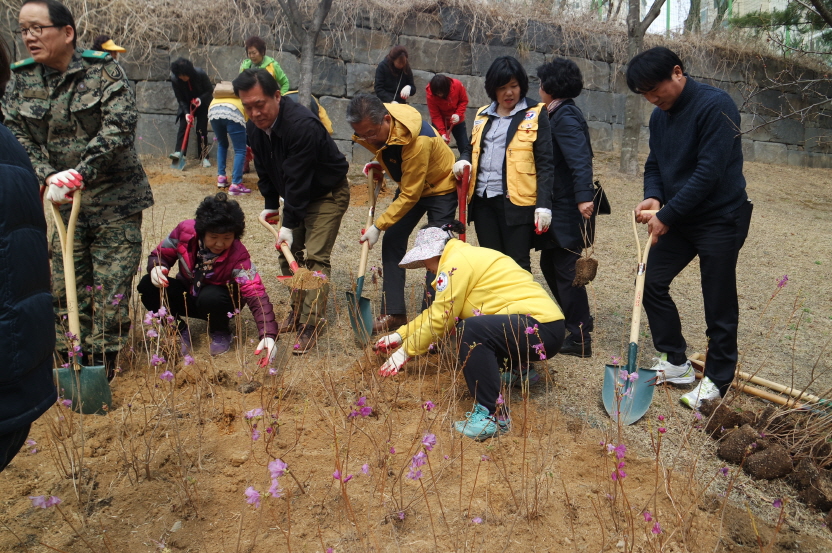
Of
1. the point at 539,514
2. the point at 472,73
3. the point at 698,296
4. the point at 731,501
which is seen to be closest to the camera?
the point at 539,514

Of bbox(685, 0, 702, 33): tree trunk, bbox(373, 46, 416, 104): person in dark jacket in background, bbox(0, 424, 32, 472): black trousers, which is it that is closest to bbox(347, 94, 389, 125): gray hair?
bbox(0, 424, 32, 472): black trousers

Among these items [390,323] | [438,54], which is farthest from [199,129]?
[390,323]

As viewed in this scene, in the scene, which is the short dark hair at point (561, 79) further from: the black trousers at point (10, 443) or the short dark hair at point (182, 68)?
the short dark hair at point (182, 68)

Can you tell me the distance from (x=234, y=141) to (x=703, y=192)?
20.3 ft

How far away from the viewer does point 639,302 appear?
3162 mm

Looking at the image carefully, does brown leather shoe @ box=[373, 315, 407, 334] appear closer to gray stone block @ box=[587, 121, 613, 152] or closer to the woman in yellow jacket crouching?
the woman in yellow jacket crouching

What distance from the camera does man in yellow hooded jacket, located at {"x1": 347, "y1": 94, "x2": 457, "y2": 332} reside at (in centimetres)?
375

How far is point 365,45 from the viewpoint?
33.6 feet

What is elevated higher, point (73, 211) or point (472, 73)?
point (472, 73)

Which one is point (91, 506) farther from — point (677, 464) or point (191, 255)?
point (677, 464)

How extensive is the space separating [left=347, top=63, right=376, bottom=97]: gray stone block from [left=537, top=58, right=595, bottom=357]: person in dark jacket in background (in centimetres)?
660

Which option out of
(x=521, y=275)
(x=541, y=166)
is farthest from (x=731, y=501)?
(x=541, y=166)

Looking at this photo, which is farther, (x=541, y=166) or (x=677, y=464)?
(x=541, y=166)

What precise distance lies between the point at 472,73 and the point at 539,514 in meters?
9.46
